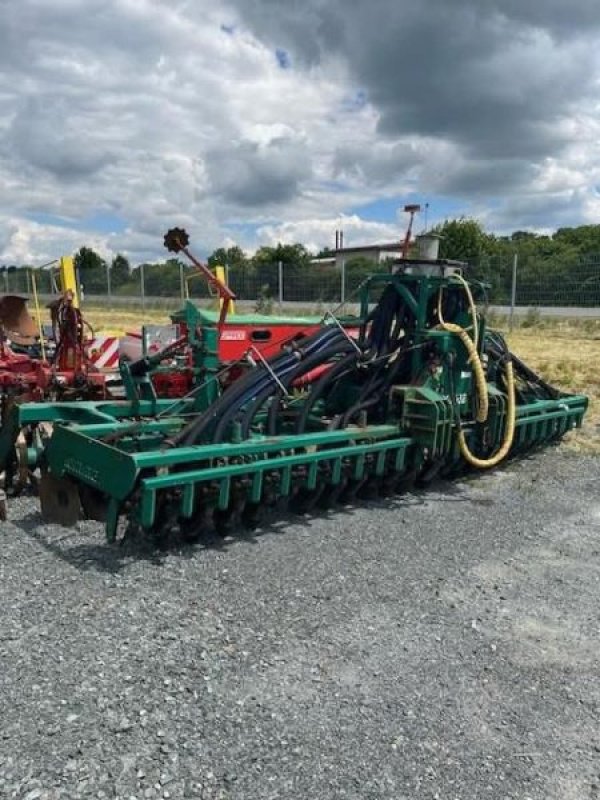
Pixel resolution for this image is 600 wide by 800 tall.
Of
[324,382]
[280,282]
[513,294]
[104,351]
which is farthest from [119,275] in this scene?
[324,382]

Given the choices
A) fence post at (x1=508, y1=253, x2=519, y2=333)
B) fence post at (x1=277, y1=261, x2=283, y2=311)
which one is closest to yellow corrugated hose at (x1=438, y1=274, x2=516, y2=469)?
fence post at (x1=508, y1=253, x2=519, y2=333)

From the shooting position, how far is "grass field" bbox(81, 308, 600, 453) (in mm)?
8023

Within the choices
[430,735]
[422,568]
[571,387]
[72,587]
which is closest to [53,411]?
[72,587]

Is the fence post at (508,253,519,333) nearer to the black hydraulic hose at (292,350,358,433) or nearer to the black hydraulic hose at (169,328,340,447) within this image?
→ the black hydraulic hose at (292,350,358,433)

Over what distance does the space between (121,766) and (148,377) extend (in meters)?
3.84

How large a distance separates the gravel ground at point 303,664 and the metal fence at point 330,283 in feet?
33.5

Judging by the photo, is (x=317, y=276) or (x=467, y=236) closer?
(x=317, y=276)

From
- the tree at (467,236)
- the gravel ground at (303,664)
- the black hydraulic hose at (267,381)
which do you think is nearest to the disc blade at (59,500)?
the gravel ground at (303,664)

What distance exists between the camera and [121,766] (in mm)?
2402

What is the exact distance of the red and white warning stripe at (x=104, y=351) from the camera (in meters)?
8.84

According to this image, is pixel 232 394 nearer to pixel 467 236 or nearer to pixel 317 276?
pixel 317 276

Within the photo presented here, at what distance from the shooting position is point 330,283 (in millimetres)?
20953

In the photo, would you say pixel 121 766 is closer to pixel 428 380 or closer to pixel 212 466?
pixel 212 466

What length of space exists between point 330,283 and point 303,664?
18.4 meters
